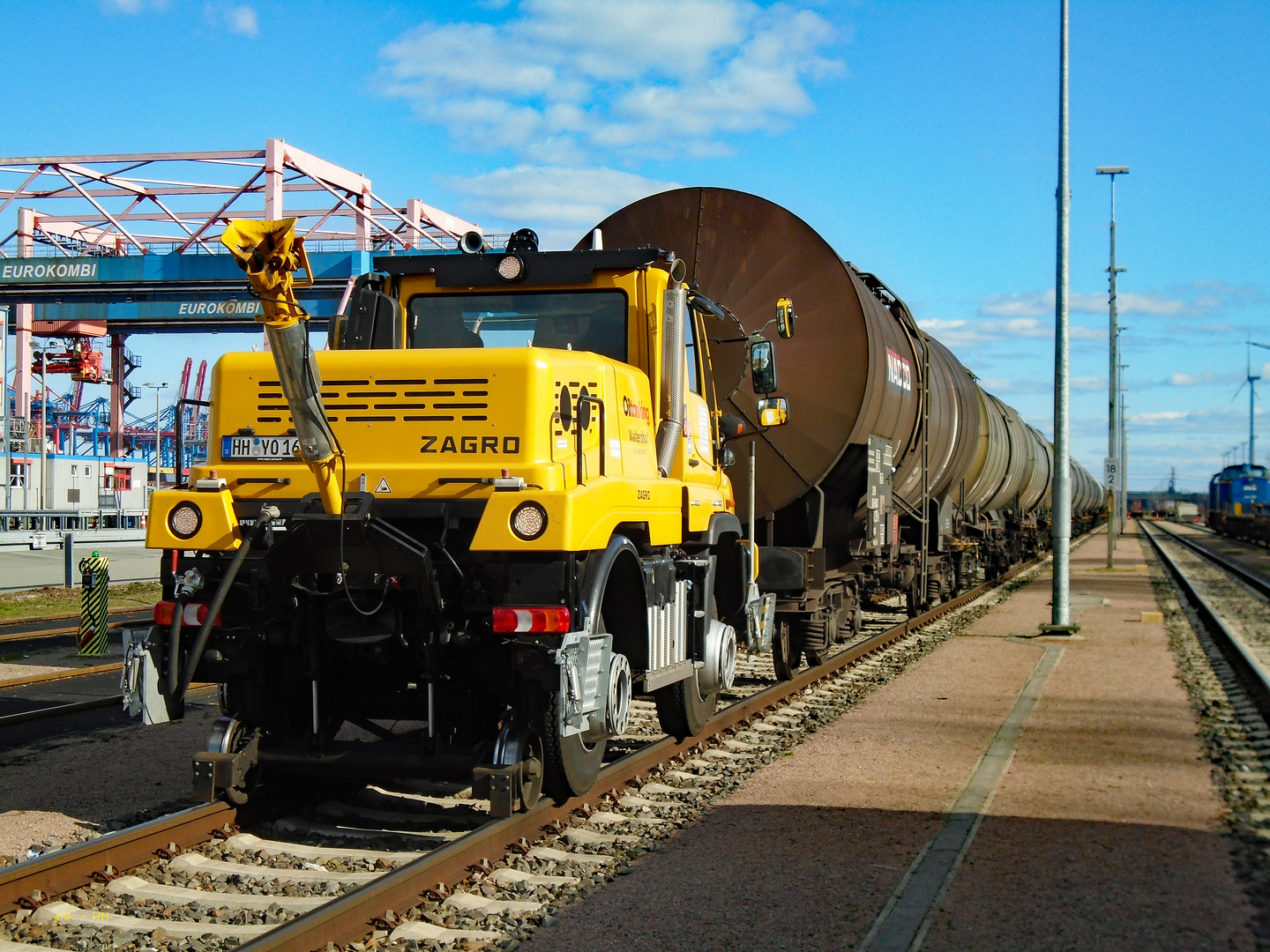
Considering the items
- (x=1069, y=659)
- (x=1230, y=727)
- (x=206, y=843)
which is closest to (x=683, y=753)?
(x=206, y=843)

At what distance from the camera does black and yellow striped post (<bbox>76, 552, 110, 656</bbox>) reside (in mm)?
12734

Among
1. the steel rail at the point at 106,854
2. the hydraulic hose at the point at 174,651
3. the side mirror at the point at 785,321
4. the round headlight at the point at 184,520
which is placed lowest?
the steel rail at the point at 106,854

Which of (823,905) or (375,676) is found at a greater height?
(375,676)

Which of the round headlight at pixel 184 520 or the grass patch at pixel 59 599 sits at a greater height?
the round headlight at pixel 184 520

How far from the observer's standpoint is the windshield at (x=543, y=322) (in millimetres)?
7180

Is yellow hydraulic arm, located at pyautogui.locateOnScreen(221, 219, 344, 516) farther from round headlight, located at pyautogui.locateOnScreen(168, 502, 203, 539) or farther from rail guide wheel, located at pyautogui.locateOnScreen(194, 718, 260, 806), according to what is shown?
rail guide wheel, located at pyautogui.locateOnScreen(194, 718, 260, 806)

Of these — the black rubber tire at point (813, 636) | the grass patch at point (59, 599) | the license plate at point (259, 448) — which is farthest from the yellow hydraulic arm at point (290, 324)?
the grass patch at point (59, 599)

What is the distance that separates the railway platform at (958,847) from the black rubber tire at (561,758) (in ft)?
1.95

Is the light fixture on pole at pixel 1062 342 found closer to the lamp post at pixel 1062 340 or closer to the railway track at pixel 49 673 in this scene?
the lamp post at pixel 1062 340

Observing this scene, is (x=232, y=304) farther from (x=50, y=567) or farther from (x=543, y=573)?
(x=543, y=573)

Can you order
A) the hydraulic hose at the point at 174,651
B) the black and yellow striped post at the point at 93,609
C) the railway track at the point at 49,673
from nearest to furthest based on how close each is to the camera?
the hydraulic hose at the point at 174,651 < the railway track at the point at 49,673 < the black and yellow striped post at the point at 93,609

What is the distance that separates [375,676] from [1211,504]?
82.4 meters

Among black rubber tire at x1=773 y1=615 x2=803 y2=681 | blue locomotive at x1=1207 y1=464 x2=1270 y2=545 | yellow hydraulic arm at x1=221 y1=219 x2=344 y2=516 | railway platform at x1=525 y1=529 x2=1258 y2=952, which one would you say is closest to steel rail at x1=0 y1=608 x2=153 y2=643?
black rubber tire at x1=773 y1=615 x2=803 y2=681

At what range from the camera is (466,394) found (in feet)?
19.3
